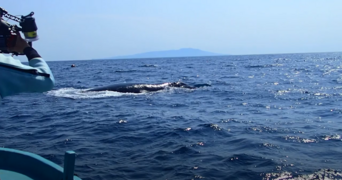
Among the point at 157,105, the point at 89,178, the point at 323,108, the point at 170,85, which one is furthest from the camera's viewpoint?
the point at 170,85

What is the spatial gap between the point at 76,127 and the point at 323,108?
11.6m

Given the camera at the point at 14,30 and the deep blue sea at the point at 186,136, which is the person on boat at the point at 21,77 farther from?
the deep blue sea at the point at 186,136

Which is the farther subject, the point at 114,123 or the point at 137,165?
the point at 114,123

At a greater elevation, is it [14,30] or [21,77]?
[14,30]

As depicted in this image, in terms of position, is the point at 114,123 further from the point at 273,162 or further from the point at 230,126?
the point at 273,162

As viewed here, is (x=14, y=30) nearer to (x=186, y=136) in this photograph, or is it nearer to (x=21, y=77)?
(x=21, y=77)

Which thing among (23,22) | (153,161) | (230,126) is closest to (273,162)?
(153,161)

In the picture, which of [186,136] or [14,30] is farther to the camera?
[186,136]

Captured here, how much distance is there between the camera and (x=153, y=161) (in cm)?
876

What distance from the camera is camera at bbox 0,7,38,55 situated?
332cm

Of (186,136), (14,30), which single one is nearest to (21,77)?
(14,30)

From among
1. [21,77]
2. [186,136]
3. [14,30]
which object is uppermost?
[14,30]

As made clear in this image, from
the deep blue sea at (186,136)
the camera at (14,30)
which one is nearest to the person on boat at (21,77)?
the camera at (14,30)

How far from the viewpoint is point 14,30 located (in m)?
3.48
